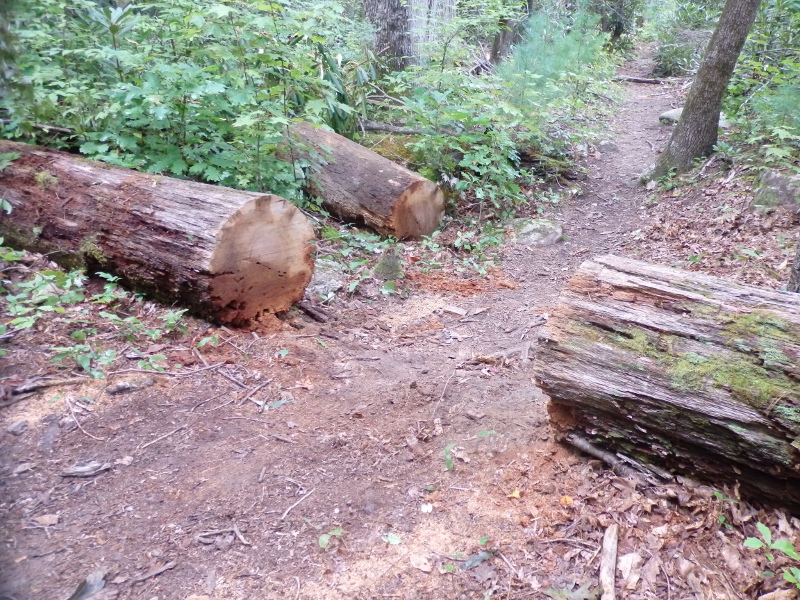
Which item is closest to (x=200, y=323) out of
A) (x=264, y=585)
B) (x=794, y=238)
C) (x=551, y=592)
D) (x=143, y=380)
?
(x=143, y=380)

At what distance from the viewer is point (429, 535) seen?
8.21 feet

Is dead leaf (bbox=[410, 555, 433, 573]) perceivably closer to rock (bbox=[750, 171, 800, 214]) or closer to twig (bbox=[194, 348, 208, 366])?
twig (bbox=[194, 348, 208, 366])

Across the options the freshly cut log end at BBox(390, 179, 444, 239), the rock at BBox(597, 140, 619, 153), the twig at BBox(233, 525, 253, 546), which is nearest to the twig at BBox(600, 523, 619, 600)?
the twig at BBox(233, 525, 253, 546)

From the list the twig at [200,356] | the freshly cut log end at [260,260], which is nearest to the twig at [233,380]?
the twig at [200,356]

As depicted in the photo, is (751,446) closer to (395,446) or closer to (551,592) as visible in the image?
(551,592)

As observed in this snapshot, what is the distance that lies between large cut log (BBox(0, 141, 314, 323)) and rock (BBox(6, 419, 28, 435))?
4.59 feet

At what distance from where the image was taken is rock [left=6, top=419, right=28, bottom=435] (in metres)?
2.88

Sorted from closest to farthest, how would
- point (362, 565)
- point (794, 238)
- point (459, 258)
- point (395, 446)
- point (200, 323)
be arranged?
1. point (362, 565)
2. point (395, 446)
3. point (200, 323)
4. point (794, 238)
5. point (459, 258)

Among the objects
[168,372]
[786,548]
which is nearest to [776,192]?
[786,548]

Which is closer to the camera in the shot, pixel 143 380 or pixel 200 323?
pixel 143 380

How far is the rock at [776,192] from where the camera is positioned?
19.0 feet

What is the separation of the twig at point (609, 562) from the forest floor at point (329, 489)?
42mm

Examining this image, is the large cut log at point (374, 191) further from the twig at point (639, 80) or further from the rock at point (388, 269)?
the twig at point (639, 80)

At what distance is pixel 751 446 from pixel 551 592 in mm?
1065
